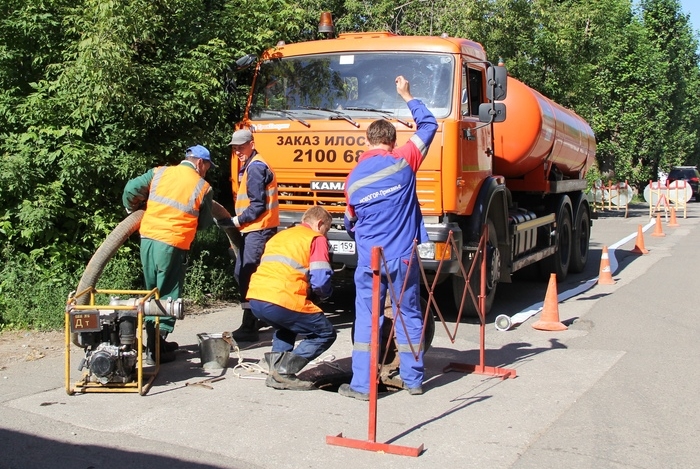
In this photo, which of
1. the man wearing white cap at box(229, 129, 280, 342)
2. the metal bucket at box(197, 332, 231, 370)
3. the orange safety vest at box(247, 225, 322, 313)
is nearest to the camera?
the orange safety vest at box(247, 225, 322, 313)

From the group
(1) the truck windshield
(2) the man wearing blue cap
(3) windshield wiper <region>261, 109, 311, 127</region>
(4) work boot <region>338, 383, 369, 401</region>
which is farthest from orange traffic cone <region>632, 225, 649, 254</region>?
(4) work boot <region>338, 383, 369, 401</region>

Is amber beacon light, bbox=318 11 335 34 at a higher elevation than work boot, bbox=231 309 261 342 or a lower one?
higher

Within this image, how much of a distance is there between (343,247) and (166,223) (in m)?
2.27

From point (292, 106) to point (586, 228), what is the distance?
7.29 meters

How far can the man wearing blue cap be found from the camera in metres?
6.66

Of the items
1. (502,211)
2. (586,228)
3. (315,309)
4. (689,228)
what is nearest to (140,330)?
(315,309)

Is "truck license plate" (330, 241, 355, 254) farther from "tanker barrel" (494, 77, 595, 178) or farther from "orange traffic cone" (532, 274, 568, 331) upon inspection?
"tanker barrel" (494, 77, 595, 178)

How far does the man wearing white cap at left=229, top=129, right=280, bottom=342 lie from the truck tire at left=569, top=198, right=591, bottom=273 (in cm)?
725

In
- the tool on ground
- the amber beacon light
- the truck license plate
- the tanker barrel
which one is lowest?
the tool on ground

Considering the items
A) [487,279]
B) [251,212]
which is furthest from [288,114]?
[487,279]

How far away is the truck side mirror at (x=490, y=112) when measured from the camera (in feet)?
27.9

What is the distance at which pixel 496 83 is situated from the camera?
8.53 metres

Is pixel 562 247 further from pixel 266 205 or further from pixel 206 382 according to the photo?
pixel 206 382

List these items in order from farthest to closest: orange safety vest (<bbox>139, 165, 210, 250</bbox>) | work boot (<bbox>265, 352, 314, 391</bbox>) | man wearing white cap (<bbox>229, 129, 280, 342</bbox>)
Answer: man wearing white cap (<bbox>229, 129, 280, 342</bbox>)
orange safety vest (<bbox>139, 165, 210, 250</bbox>)
work boot (<bbox>265, 352, 314, 391</bbox>)
